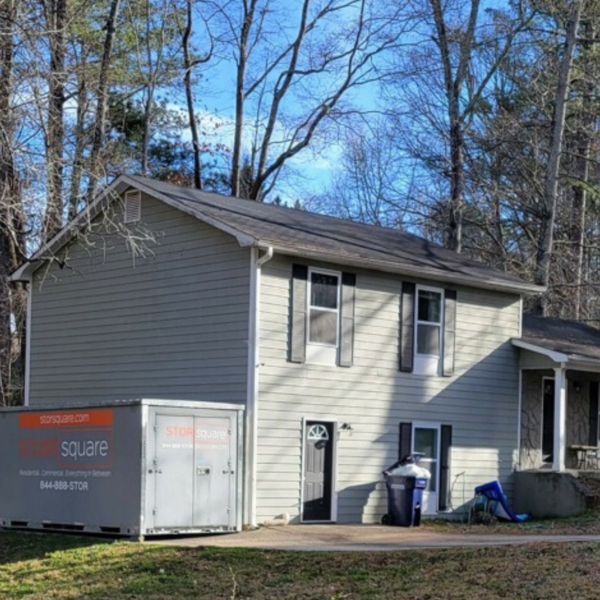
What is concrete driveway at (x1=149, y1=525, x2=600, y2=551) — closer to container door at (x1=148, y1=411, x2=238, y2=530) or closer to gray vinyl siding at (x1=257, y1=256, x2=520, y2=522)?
container door at (x1=148, y1=411, x2=238, y2=530)

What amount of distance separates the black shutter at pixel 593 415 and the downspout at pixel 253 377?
10.0 m

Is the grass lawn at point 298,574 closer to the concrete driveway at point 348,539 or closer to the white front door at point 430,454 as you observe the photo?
the concrete driveway at point 348,539

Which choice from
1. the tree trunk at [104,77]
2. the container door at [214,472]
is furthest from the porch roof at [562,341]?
the tree trunk at [104,77]

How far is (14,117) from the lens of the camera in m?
14.6

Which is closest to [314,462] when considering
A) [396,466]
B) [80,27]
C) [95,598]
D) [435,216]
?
[396,466]

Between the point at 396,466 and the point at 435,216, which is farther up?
the point at 435,216

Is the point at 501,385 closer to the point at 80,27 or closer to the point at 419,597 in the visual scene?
the point at 419,597

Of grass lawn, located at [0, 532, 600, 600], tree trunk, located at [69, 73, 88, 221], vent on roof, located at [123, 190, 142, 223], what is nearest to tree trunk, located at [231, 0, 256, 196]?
tree trunk, located at [69, 73, 88, 221]

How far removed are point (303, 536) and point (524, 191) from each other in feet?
59.4

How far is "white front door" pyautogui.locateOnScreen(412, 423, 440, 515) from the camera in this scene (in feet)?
66.3

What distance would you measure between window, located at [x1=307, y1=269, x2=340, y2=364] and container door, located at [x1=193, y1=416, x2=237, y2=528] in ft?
7.97

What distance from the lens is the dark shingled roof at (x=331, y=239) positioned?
18250 mm

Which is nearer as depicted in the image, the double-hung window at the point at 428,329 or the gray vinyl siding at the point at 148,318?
the gray vinyl siding at the point at 148,318

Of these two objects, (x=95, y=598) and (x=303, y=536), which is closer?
(x=95, y=598)
